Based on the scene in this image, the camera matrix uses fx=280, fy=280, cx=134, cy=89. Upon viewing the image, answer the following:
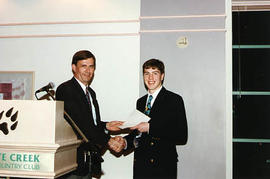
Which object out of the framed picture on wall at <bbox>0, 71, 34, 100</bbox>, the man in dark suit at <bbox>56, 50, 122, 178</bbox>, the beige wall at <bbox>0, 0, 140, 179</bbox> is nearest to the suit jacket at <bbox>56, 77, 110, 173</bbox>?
the man in dark suit at <bbox>56, 50, 122, 178</bbox>

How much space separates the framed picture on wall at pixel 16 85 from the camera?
Answer: 3.51 meters

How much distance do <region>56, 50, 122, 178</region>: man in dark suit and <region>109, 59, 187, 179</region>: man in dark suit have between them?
0.30 metres

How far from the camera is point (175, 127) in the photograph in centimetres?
314

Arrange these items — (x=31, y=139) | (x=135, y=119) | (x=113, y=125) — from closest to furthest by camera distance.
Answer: (x=31, y=139) → (x=135, y=119) → (x=113, y=125)

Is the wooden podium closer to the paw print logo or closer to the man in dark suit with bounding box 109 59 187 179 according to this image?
the paw print logo

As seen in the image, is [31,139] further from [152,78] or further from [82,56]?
[152,78]

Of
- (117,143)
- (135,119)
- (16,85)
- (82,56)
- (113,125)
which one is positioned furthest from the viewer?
(16,85)

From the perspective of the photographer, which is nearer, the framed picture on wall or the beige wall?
the beige wall

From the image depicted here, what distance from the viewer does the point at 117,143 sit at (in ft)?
10.3

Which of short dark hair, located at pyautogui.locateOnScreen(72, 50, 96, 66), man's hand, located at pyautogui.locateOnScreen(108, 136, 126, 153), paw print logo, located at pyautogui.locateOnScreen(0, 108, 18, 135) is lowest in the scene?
man's hand, located at pyautogui.locateOnScreen(108, 136, 126, 153)

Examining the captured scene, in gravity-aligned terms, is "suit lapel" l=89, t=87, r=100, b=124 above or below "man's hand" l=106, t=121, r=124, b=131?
above

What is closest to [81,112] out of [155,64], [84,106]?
[84,106]

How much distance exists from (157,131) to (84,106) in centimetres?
87

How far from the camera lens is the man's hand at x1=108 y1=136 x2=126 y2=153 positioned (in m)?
3.13
